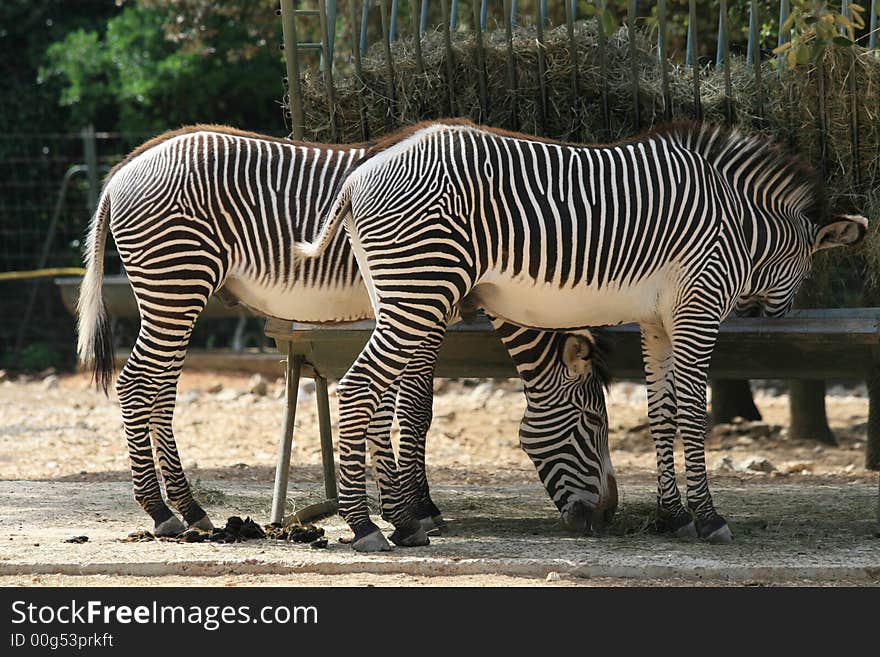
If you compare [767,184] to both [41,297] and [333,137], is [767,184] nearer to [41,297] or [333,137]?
[333,137]

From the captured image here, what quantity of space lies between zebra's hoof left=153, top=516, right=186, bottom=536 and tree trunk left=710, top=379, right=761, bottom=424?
6.30m

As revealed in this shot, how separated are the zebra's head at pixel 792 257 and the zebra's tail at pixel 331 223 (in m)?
2.01

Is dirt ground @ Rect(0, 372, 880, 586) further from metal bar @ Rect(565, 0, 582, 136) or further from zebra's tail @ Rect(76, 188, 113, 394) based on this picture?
metal bar @ Rect(565, 0, 582, 136)

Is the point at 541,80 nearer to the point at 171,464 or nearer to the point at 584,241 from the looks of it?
the point at 584,241

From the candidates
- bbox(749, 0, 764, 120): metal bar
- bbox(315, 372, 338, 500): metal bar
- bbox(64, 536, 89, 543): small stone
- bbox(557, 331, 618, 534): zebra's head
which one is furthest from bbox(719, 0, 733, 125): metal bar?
bbox(64, 536, 89, 543): small stone

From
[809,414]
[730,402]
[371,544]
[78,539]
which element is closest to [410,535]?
[371,544]

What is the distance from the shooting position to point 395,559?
5250mm

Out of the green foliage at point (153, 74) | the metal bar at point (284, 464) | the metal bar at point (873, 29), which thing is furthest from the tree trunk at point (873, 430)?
the green foliage at point (153, 74)

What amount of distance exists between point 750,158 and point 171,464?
3.24 metres

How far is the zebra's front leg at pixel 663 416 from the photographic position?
6.00m

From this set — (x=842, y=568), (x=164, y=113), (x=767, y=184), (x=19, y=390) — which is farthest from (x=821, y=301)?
(x=164, y=113)

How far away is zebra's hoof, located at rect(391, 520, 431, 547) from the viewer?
5629 millimetres

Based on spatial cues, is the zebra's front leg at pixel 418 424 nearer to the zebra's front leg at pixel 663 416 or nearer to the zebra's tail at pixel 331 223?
the zebra's tail at pixel 331 223
